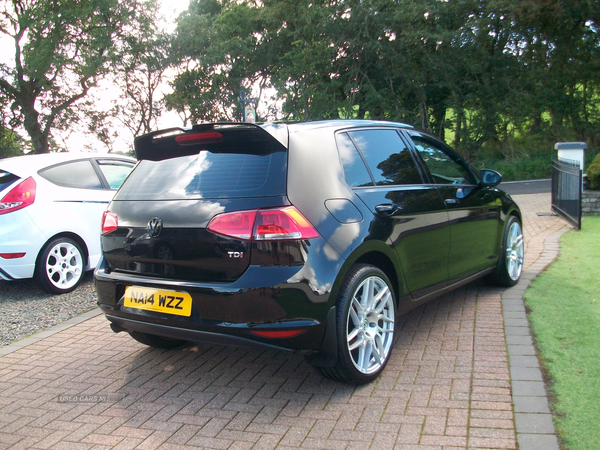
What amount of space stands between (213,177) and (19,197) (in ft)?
12.3

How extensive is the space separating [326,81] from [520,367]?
2608 centimetres

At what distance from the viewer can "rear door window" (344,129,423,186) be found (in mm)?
4039

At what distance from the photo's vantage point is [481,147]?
87.8 ft

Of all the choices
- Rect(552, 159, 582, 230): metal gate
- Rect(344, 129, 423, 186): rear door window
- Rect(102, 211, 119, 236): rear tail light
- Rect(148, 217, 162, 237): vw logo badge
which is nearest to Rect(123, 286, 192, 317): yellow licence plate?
Rect(148, 217, 162, 237): vw logo badge

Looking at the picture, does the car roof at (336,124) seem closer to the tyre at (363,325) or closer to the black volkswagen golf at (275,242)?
the black volkswagen golf at (275,242)

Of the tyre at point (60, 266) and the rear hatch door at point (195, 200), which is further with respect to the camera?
the tyre at point (60, 266)

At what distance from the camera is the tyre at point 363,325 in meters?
3.41

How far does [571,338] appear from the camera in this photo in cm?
426

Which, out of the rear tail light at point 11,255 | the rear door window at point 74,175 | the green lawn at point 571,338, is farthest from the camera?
the rear door window at point 74,175

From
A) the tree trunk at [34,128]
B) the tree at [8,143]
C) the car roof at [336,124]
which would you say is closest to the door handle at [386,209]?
the car roof at [336,124]

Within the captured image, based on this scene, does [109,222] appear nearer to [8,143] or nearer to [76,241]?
[76,241]

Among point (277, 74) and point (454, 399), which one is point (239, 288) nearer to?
point (454, 399)

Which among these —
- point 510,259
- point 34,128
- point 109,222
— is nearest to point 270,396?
point 109,222

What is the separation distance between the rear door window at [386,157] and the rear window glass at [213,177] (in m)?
0.86
